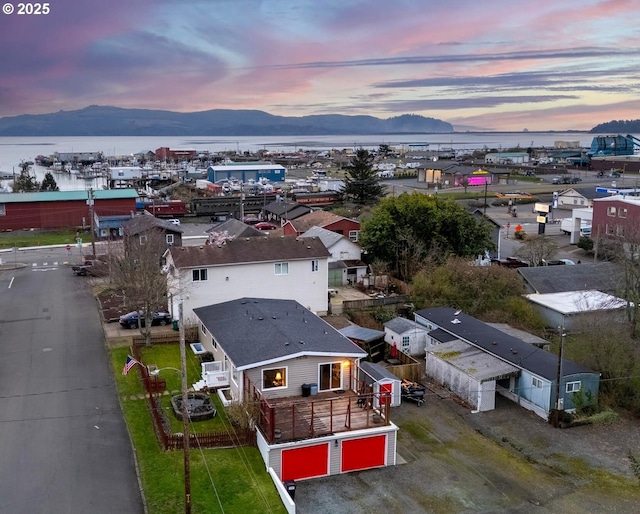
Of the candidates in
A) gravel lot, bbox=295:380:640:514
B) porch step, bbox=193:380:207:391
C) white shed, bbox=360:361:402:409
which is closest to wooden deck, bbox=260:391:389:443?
white shed, bbox=360:361:402:409

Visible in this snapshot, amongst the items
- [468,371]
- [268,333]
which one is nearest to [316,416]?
[268,333]

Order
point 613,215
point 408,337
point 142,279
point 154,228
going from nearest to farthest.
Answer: point 142,279, point 408,337, point 154,228, point 613,215

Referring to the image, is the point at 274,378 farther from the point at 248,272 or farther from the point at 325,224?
the point at 325,224

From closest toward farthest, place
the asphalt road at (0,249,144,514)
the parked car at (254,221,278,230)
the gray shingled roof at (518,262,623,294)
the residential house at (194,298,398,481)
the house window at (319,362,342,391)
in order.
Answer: the asphalt road at (0,249,144,514) → the residential house at (194,298,398,481) → the house window at (319,362,342,391) → the gray shingled roof at (518,262,623,294) → the parked car at (254,221,278,230)

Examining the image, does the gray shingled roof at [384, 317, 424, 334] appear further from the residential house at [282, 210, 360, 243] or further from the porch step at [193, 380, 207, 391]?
the residential house at [282, 210, 360, 243]

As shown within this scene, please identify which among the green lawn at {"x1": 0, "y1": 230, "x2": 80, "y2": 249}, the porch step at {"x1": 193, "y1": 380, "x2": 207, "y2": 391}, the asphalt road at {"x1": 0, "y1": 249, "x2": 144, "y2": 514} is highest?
the green lawn at {"x1": 0, "y1": 230, "x2": 80, "y2": 249}

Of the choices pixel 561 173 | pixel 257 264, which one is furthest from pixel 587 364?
pixel 561 173
